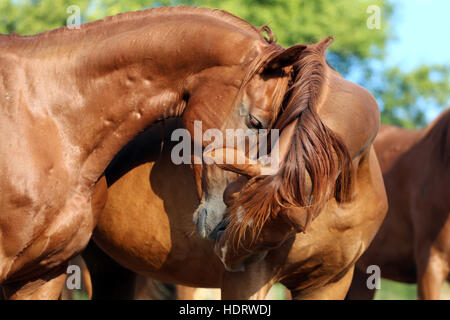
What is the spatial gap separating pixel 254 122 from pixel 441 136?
134 inches

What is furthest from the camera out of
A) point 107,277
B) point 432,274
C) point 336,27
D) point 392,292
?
point 336,27

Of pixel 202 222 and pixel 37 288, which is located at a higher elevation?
pixel 202 222

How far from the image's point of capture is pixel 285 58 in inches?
114

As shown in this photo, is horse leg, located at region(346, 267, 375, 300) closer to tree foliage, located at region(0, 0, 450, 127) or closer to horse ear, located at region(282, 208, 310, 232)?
horse ear, located at region(282, 208, 310, 232)

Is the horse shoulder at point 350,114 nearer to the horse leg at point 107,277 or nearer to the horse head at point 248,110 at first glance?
the horse head at point 248,110

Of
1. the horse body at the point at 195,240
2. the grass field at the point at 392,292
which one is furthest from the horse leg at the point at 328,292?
the grass field at the point at 392,292

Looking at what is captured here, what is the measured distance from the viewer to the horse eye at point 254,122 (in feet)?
9.45

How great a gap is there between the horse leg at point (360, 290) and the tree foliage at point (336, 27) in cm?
529

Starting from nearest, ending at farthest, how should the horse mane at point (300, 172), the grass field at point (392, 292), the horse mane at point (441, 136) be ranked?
the horse mane at point (300, 172), the horse mane at point (441, 136), the grass field at point (392, 292)

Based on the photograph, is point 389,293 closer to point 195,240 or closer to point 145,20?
point 195,240

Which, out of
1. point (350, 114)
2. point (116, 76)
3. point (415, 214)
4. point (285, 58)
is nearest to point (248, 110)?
point (285, 58)

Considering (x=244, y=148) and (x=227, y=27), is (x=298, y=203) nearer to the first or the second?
(x=244, y=148)

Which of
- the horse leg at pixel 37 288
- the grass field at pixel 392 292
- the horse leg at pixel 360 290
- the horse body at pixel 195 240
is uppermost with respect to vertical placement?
the horse body at pixel 195 240

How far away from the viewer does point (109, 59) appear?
3105 mm
